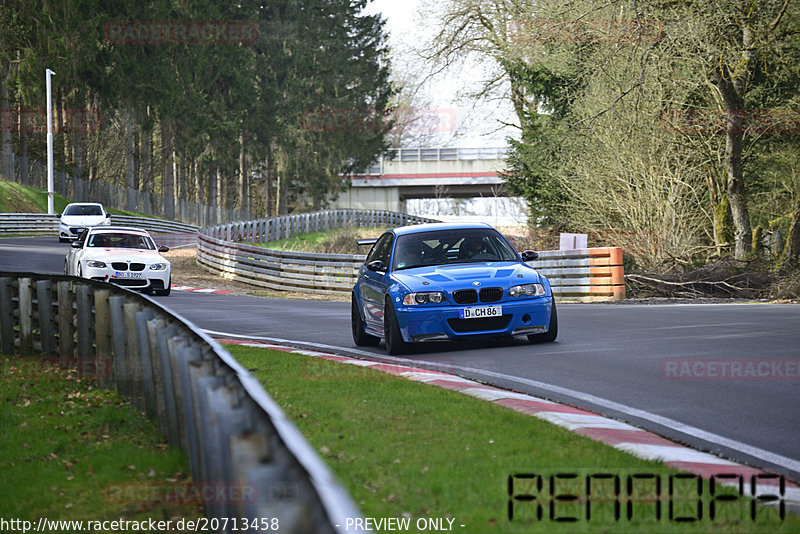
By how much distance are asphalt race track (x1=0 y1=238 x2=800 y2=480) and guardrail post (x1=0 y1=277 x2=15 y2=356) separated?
371 centimetres

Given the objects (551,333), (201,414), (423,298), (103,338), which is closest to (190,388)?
(201,414)

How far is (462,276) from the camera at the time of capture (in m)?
12.5

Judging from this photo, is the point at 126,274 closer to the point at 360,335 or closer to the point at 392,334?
the point at 360,335

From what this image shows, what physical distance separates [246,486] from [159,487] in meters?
3.14

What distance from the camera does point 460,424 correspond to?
7.41 m

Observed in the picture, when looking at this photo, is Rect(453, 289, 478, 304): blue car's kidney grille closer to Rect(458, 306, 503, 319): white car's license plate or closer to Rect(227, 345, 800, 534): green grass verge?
Rect(458, 306, 503, 319): white car's license plate

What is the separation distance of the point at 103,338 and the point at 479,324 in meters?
4.57

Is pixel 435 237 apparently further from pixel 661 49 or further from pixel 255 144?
pixel 255 144

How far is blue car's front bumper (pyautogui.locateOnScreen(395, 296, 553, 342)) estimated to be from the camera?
12188 mm

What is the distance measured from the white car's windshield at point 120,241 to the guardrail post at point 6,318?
10.7m

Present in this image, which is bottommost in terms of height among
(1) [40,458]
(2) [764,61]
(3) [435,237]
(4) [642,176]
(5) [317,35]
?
(1) [40,458]

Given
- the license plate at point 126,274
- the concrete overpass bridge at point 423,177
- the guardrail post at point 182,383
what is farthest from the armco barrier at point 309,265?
the concrete overpass bridge at point 423,177

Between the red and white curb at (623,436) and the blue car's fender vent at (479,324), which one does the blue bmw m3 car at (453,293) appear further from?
the red and white curb at (623,436)

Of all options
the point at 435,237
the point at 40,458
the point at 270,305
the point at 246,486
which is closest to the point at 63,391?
the point at 40,458
